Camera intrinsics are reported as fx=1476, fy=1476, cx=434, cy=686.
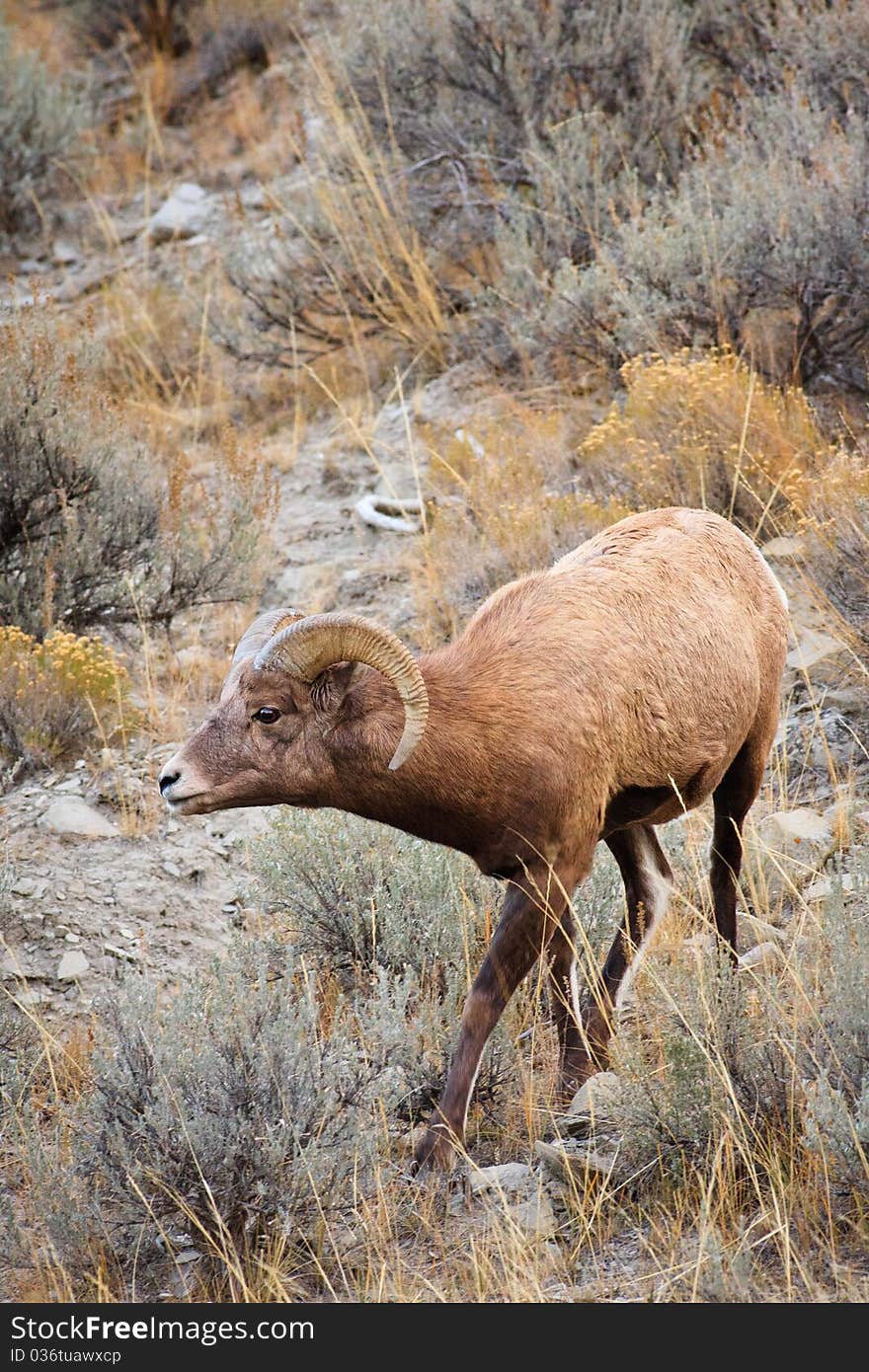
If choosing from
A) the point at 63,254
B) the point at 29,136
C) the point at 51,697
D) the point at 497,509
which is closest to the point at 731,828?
the point at 51,697

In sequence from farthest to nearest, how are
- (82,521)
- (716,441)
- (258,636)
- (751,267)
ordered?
(751,267) → (716,441) → (82,521) → (258,636)

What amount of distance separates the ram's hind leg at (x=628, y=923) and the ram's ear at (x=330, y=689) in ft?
3.81

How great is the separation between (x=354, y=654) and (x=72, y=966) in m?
2.00

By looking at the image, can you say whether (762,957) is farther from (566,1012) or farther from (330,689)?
(330,689)

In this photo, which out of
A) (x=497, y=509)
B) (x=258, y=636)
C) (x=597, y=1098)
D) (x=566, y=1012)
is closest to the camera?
(x=597, y=1098)

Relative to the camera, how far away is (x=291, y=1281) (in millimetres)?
3896

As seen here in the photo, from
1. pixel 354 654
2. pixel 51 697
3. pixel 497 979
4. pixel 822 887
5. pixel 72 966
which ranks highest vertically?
pixel 354 654

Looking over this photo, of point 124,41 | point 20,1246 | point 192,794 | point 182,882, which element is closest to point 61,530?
point 182,882

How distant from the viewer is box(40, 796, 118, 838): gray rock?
20.1ft

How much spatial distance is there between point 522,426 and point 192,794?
5151 millimetres

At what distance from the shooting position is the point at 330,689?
13.9 feet

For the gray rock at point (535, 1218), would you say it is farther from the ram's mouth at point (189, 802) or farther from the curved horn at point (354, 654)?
the ram's mouth at point (189, 802)

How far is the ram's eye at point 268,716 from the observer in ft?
13.9

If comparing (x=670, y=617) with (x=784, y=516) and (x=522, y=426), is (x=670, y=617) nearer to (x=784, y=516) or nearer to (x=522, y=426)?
(x=784, y=516)
